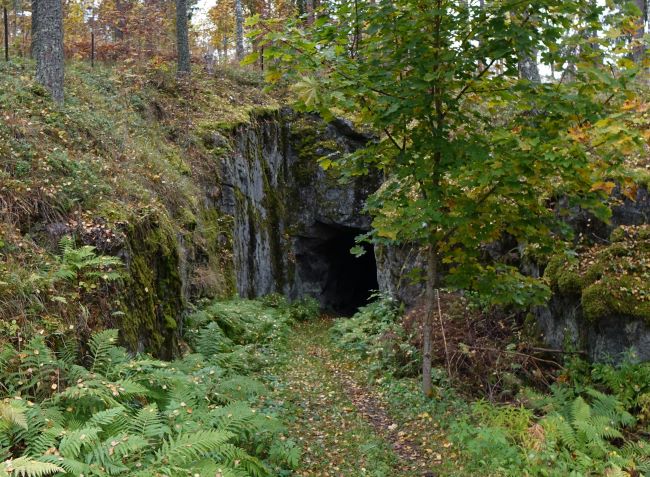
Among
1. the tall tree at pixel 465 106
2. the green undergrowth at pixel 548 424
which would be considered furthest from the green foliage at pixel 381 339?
the tall tree at pixel 465 106

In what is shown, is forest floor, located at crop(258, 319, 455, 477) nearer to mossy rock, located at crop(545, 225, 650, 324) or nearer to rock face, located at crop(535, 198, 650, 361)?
rock face, located at crop(535, 198, 650, 361)

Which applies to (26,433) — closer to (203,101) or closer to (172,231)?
(172,231)

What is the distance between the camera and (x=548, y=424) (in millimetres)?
5535

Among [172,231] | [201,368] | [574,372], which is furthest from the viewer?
[172,231]

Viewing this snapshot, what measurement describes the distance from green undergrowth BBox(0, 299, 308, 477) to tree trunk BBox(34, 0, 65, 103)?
5.77 meters

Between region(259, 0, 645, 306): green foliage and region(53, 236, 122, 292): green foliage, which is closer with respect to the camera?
region(259, 0, 645, 306): green foliage

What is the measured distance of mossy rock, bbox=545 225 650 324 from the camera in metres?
6.71

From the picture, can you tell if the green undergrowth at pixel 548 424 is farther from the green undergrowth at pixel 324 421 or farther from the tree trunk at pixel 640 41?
the tree trunk at pixel 640 41

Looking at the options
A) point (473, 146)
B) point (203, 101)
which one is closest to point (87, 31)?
point (203, 101)

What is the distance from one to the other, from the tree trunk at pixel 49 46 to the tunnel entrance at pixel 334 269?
12644 mm

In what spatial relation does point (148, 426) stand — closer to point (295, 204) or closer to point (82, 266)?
point (82, 266)

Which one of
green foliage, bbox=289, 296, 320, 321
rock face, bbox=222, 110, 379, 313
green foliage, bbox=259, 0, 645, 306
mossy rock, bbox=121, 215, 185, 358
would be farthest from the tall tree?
green foliage, bbox=289, 296, 320, 321

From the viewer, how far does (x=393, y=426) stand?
22.3 ft

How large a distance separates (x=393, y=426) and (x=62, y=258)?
187 inches
